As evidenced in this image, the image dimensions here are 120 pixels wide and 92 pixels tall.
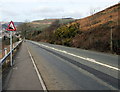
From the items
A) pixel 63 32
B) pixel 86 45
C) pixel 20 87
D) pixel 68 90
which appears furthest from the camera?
pixel 63 32

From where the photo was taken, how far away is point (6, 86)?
25.0 ft

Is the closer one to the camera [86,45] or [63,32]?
[86,45]

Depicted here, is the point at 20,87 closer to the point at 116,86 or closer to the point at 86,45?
the point at 116,86

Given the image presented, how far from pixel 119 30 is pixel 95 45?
4.07m

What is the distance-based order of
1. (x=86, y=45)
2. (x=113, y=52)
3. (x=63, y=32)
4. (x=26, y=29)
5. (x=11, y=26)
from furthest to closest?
1. (x=26, y=29)
2. (x=63, y=32)
3. (x=86, y=45)
4. (x=113, y=52)
5. (x=11, y=26)

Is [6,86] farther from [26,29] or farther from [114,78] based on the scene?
[26,29]

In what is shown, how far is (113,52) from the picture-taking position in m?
23.5

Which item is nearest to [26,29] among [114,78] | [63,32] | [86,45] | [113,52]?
[63,32]

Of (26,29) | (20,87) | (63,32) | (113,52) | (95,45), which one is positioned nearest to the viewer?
(20,87)

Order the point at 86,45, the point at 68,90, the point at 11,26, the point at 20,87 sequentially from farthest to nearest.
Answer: the point at 86,45 < the point at 11,26 < the point at 20,87 < the point at 68,90

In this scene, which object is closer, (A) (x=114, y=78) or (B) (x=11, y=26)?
(A) (x=114, y=78)

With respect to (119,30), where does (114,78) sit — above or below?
below

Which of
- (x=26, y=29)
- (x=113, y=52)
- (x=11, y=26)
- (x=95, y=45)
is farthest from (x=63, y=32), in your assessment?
(x=26, y=29)

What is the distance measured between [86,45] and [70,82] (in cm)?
2554
